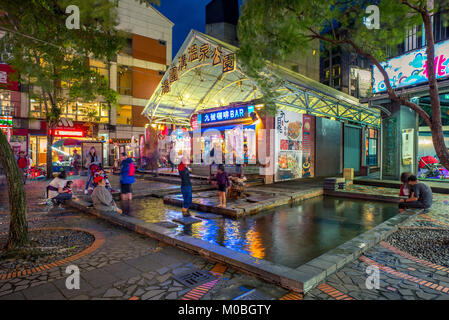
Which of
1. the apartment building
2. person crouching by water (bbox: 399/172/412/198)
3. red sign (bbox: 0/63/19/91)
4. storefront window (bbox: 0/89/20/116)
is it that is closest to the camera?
person crouching by water (bbox: 399/172/412/198)

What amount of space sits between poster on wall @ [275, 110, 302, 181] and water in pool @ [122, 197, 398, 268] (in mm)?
4985

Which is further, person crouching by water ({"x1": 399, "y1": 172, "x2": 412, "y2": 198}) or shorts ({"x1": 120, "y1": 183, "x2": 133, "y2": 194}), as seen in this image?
shorts ({"x1": 120, "y1": 183, "x2": 133, "y2": 194})

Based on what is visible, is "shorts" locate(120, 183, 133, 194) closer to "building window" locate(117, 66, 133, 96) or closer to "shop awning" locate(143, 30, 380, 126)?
"shop awning" locate(143, 30, 380, 126)

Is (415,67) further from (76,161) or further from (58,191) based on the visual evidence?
(76,161)

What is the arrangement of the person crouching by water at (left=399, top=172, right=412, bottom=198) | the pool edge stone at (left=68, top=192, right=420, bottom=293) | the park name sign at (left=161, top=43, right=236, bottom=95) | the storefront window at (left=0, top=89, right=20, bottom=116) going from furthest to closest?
the storefront window at (left=0, top=89, right=20, bottom=116), the park name sign at (left=161, top=43, right=236, bottom=95), the person crouching by water at (left=399, top=172, right=412, bottom=198), the pool edge stone at (left=68, top=192, right=420, bottom=293)

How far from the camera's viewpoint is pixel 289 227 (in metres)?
6.73

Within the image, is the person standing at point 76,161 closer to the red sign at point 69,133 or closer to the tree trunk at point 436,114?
the red sign at point 69,133

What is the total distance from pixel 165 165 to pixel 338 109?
1630 centimetres

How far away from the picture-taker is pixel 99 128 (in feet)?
96.9

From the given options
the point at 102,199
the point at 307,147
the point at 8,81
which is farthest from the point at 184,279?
the point at 8,81

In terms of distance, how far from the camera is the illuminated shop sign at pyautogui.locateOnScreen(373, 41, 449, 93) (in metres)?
10.0

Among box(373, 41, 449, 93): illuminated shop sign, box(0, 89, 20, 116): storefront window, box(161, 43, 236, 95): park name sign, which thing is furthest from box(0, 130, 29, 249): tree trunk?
box(0, 89, 20, 116): storefront window

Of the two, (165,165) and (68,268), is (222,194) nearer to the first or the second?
(68,268)
